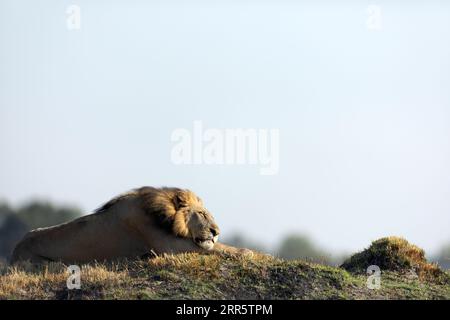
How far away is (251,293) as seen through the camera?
13.7 meters

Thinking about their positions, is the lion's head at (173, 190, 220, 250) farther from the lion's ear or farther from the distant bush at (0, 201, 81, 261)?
the distant bush at (0, 201, 81, 261)

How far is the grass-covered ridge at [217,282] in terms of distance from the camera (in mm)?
13695

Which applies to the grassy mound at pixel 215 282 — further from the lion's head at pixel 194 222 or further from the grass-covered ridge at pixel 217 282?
the lion's head at pixel 194 222

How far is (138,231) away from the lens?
1571cm

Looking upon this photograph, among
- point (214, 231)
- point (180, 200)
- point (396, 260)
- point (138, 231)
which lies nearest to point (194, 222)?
point (214, 231)

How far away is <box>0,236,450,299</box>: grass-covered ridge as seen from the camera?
13.7 m

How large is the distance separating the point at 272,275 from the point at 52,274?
10.8 feet

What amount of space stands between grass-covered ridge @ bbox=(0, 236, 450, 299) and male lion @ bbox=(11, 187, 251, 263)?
2.03 feet

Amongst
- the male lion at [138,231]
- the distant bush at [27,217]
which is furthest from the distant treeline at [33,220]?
the male lion at [138,231]

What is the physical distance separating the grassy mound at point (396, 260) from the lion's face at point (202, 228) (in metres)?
2.17

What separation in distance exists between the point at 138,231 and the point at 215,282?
2.23 m
